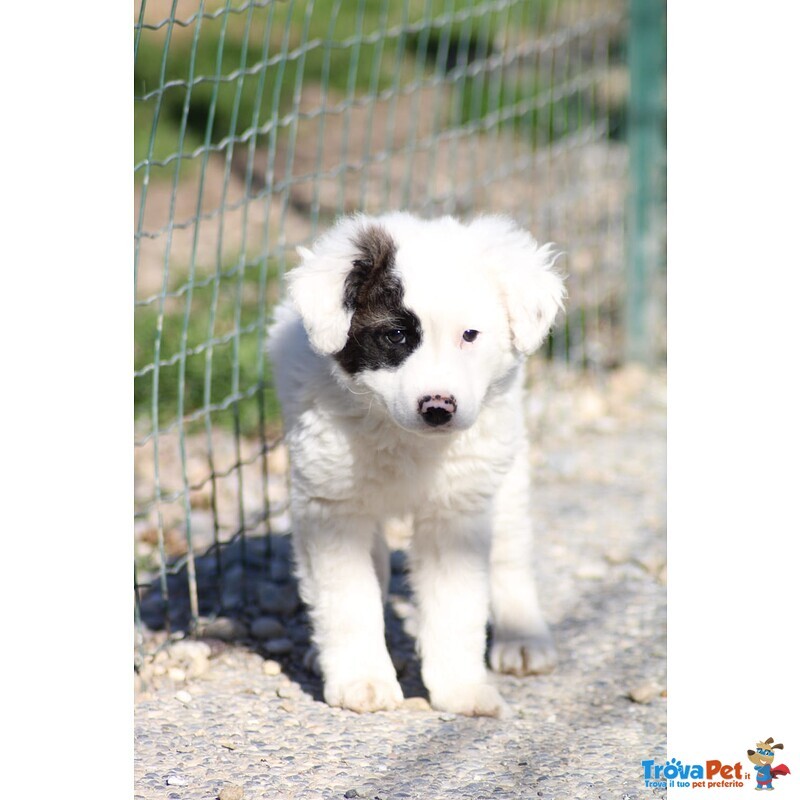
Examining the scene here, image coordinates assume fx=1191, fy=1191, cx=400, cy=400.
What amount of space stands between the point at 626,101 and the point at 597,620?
397 cm

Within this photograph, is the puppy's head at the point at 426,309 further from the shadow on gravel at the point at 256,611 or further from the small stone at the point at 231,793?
the shadow on gravel at the point at 256,611

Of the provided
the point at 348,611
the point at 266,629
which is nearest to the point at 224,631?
the point at 266,629

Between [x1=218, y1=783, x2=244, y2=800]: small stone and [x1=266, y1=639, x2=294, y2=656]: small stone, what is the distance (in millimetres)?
1051

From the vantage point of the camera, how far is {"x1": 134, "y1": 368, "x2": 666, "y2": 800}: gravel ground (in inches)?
115

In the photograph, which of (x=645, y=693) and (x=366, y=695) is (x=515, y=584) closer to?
(x=645, y=693)

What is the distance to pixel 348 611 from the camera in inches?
131

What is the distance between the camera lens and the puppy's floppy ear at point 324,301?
10.0ft

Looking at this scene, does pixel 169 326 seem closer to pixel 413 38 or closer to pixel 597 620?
pixel 597 620

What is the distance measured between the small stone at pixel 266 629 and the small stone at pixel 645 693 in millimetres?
1202

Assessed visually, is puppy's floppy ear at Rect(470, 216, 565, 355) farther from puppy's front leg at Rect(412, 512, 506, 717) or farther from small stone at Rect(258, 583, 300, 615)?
small stone at Rect(258, 583, 300, 615)

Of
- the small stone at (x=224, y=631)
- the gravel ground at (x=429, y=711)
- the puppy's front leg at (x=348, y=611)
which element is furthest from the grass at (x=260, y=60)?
the puppy's front leg at (x=348, y=611)

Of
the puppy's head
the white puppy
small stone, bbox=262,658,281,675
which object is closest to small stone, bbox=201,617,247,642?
small stone, bbox=262,658,281,675

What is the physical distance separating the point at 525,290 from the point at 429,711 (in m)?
1.23
